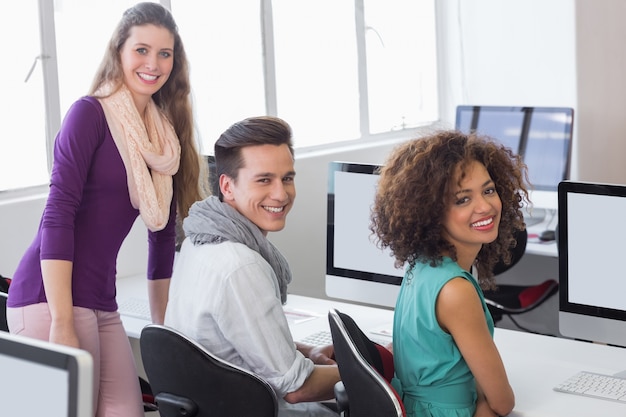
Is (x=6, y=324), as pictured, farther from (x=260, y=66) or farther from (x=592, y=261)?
(x=260, y=66)

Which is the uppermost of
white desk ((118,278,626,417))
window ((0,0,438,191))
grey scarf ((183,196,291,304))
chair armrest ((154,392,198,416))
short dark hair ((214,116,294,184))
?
window ((0,0,438,191))

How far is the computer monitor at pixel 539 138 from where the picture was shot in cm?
459

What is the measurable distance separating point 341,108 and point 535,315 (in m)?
1.51

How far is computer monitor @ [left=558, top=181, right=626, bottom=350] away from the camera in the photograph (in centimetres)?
240

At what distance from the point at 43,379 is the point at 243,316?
92 cm

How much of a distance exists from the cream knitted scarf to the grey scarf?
33cm

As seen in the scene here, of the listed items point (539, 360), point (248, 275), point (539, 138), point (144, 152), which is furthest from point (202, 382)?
point (539, 138)

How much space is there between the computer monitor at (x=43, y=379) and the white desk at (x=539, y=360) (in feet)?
4.22

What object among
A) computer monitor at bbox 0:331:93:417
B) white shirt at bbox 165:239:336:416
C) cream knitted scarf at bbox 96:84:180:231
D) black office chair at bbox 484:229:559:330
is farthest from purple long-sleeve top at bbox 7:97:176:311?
black office chair at bbox 484:229:559:330

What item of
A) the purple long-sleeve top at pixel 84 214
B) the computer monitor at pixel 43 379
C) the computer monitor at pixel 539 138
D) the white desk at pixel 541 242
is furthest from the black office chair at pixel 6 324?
the computer monitor at pixel 539 138

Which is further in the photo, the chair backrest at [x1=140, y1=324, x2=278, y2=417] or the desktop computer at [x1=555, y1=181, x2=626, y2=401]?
the desktop computer at [x1=555, y1=181, x2=626, y2=401]

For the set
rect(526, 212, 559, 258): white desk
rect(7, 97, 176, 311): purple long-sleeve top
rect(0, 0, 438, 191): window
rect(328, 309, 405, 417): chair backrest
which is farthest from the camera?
rect(526, 212, 559, 258): white desk

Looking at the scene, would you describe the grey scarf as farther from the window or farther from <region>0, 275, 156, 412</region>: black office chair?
the window

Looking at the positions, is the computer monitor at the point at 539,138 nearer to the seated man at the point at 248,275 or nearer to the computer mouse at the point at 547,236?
the computer mouse at the point at 547,236
